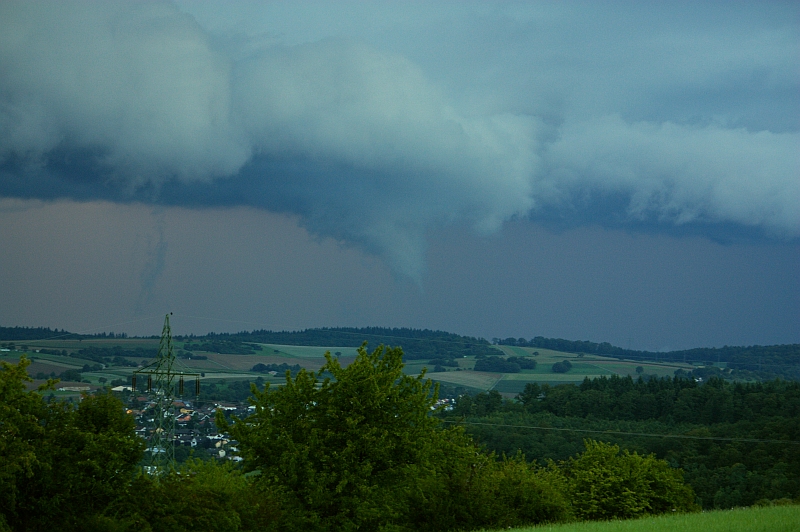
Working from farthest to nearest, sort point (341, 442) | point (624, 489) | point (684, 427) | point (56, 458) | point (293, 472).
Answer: point (684, 427), point (624, 489), point (341, 442), point (293, 472), point (56, 458)

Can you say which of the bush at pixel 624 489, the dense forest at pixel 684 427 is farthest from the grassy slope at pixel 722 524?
the dense forest at pixel 684 427

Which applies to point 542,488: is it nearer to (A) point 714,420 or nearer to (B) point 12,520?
(B) point 12,520

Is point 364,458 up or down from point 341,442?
down

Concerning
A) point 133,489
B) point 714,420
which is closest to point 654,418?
point 714,420

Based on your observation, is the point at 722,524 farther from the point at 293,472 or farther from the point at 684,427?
the point at 684,427

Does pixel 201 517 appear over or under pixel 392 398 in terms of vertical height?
under

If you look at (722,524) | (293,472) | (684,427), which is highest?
(722,524)

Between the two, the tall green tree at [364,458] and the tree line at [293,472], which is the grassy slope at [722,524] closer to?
the tall green tree at [364,458]

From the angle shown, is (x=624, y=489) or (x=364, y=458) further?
(x=624, y=489)

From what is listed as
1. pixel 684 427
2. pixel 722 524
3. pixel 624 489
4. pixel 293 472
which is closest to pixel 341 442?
pixel 293 472
